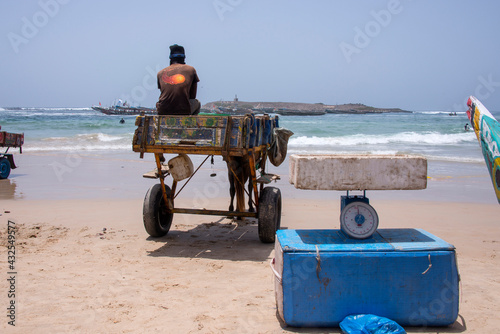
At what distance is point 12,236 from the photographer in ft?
21.1

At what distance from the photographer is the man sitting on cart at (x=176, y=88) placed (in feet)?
20.4

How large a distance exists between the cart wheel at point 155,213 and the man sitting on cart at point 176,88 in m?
1.12

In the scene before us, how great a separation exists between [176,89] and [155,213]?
170cm

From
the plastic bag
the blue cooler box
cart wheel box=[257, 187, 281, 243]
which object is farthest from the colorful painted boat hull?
cart wheel box=[257, 187, 281, 243]

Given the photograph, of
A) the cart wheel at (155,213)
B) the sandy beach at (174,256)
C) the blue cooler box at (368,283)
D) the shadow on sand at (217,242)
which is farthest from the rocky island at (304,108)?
the blue cooler box at (368,283)

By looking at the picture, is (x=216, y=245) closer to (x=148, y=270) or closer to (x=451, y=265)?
(x=148, y=270)

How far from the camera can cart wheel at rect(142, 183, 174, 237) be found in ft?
20.5

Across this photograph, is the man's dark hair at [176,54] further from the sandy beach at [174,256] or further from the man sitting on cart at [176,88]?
the sandy beach at [174,256]

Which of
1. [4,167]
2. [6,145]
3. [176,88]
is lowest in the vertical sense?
[4,167]

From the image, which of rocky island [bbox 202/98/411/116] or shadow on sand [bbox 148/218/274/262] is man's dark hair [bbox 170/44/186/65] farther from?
rocky island [bbox 202/98/411/116]

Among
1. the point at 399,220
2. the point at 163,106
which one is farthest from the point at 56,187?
the point at 399,220

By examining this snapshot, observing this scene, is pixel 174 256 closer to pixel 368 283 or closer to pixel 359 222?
pixel 359 222

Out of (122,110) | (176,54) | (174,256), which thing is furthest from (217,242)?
(122,110)

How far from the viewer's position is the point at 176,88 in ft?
20.4
